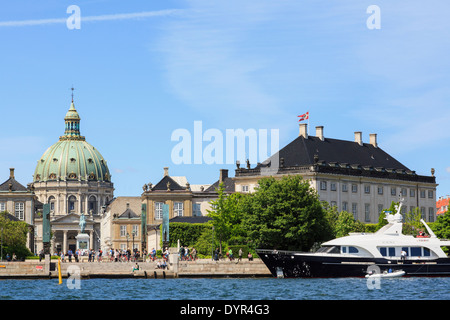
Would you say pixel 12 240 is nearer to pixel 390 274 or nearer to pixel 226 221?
pixel 226 221

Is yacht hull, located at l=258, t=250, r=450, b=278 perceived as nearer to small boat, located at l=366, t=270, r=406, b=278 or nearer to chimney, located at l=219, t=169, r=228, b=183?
small boat, located at l=366, t=270, r=406, b=278

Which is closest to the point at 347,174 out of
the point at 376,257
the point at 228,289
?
the point at 376,257

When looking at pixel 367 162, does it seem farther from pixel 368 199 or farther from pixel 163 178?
pixel 163 178

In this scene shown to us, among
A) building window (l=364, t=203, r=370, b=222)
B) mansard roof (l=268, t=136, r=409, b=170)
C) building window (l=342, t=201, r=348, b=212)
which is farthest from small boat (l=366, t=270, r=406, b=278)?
building window (l=364, t=203, r=370, b=222)

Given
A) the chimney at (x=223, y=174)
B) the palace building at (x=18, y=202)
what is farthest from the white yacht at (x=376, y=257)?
the palace building at (x=18, y=202)

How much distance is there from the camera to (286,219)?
79.6m

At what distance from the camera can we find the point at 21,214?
592 ft

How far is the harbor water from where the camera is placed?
51.9 m

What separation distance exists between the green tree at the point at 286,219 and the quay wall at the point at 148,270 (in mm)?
3602

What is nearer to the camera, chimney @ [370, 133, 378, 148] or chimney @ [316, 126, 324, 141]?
chimney @ [316, 126, 324, 141]

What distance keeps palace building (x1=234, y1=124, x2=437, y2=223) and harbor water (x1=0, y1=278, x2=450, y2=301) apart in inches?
1733
